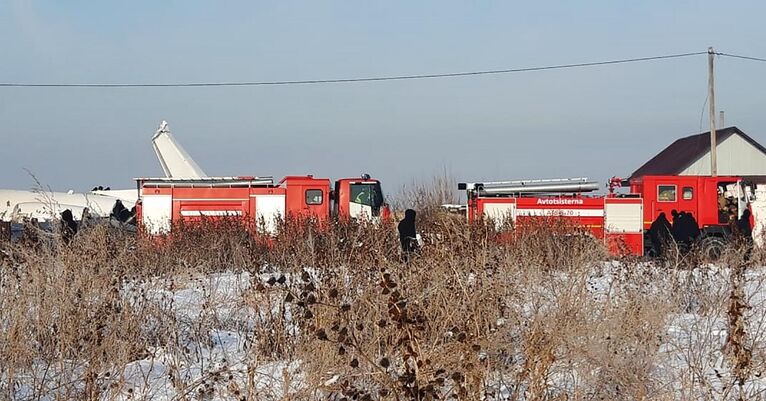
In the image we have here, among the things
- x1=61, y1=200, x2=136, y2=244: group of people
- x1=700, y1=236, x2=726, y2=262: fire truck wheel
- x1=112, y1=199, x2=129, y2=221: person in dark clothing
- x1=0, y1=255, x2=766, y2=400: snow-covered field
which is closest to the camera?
x1=0, y1=255, x2=766, y2=400: snow-covered field

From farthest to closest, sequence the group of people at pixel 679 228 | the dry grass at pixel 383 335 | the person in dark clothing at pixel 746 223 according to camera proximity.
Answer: the person in dark clothing at pixel 746 223 → the group of people at pixel 679 228 → the dry grass at pixel 383 335

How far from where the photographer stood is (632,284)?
388 inches

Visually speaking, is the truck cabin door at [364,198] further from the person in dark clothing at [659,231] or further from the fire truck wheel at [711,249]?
the fire truck wheel at [711,249]

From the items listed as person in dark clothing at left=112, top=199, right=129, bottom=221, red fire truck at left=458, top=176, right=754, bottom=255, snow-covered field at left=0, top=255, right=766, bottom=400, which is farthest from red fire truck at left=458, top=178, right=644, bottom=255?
snow-covered field at left=0, top=255, right=766, bottom=400

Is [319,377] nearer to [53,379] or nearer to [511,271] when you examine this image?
[53,379]

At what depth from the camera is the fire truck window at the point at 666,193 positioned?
2373 centimetres

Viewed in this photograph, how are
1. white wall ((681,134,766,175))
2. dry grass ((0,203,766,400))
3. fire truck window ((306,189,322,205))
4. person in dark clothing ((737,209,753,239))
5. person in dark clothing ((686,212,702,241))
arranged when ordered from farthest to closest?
white wall ((681,134,766,175)) → fire truck window ((306,189,322,205)) → person in dark clothing ((737,209,753,239)) → person in dark clothing ((686,212,702,241)) → dry grass ((0,203,766,400))

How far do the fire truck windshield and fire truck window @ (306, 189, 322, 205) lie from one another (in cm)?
98

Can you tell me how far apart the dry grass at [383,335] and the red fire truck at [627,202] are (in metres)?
13.8

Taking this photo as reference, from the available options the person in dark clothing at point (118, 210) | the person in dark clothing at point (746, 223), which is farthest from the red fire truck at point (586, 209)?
the person in dark clothing at point (118, 210)

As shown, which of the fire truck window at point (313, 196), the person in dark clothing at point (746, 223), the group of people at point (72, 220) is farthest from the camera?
the fire truck window at point (313, 196)

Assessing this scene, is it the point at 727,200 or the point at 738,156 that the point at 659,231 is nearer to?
the point at 727,200

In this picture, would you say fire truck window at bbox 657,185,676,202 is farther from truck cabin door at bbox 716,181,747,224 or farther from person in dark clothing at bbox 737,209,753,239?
person in dark clothing at bbox 737,209,753,239

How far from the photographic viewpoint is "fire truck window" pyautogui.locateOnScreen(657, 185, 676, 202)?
77.9ft
